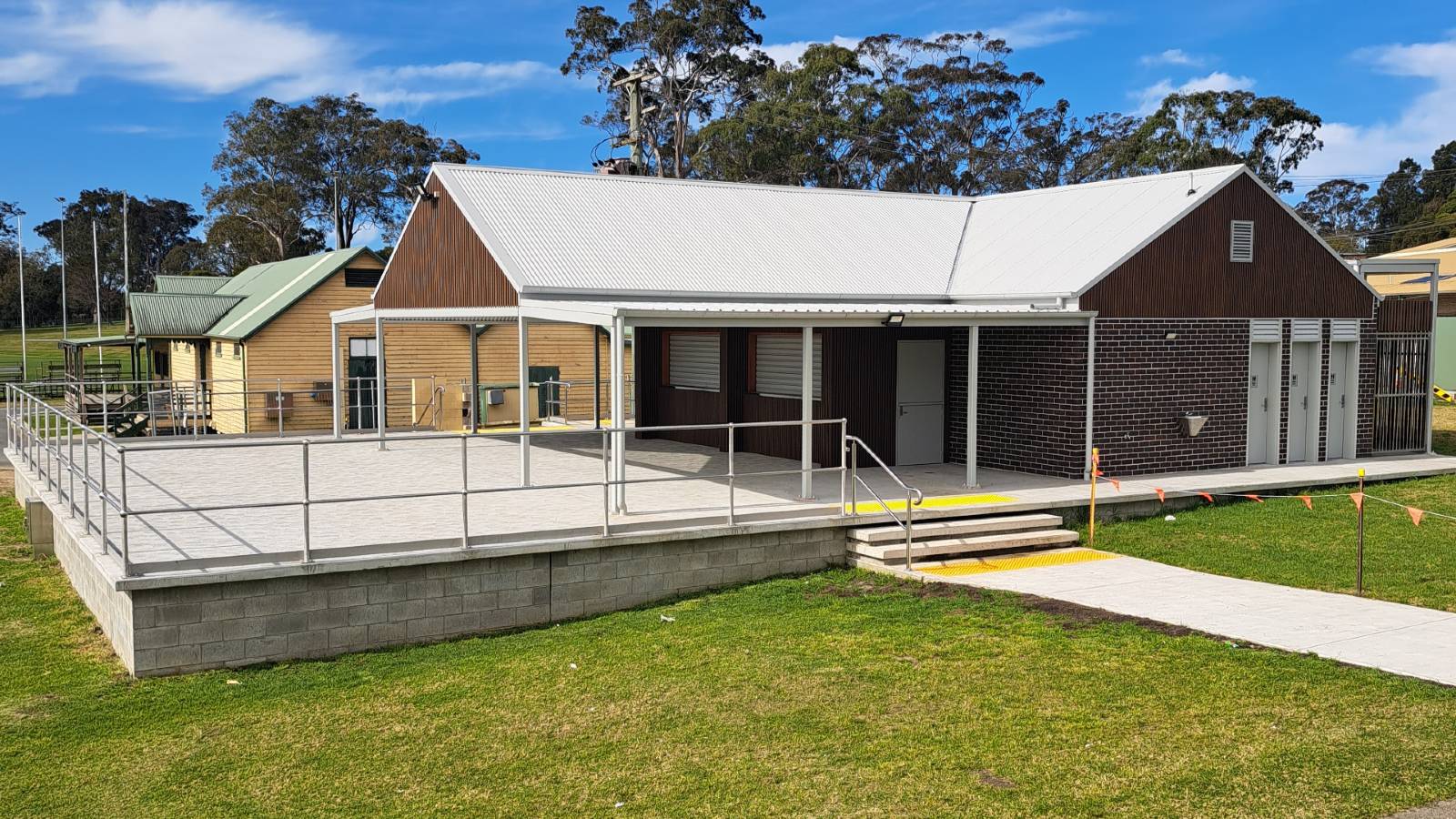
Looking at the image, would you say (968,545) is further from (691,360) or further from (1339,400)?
(1339,400)

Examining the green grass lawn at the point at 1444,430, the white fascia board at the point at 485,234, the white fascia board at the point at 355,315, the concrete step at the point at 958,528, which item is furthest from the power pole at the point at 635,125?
the green grass lawn at the point at 1444,430

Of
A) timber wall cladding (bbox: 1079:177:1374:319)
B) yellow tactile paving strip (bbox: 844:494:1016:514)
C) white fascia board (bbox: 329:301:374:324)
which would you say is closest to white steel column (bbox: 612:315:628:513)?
yellow tactile paving strip (bbox: 844:494:1016:514)

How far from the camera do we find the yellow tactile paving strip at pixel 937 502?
1314 cm

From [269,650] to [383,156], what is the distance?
53.2 metres

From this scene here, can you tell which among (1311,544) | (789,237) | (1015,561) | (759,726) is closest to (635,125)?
(789,237)

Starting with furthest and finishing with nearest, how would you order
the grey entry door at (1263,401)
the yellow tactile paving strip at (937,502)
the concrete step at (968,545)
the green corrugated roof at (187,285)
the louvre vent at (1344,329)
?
the green corrugated roof at (187,285), the louvre vent at (1344,329), the grey entry door at (1263,401), the yellow tactile paving strip at (937,502), the concrete step at (968,545)

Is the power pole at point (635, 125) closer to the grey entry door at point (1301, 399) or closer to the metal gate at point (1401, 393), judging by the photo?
the grey entry door at point (1301, 399)

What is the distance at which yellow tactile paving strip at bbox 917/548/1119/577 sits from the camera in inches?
479

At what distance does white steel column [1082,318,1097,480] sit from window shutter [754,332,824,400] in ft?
11.0

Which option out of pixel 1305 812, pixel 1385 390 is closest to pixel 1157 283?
pixel 1385 390

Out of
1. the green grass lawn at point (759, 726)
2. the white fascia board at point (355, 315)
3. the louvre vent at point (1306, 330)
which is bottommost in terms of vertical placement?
the green grass lawn at point (759, 726)

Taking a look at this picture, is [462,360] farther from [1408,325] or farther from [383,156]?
[383,156]

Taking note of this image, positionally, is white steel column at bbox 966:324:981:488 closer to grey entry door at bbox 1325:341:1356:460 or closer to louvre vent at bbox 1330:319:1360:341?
louvre vent at bbox 1330:319:1360:341

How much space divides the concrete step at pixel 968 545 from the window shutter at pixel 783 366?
161 inches
